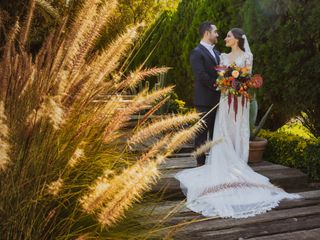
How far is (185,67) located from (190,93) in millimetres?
568

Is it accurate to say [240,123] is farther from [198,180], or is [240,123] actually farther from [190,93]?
[190,93]

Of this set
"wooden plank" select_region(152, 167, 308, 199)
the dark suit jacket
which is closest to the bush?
"wooden plank" select_region(152, 167, 308, 199)

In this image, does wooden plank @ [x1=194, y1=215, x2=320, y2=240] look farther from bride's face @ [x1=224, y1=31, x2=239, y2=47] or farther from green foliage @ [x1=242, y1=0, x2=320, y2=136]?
green foliage @ [x1=242, y1=0, x2=320, y2=136]

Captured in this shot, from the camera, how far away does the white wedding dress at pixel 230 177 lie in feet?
15.1

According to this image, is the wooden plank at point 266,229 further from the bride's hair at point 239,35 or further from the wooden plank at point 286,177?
the bride's hair at point 239,35

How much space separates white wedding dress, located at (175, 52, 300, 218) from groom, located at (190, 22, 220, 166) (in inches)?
7.0

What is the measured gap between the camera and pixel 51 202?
2.30m

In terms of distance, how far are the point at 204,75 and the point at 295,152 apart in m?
1.56

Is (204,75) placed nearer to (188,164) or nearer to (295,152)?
(188,164)

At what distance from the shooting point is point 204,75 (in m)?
5.61

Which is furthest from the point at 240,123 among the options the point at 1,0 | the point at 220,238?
the point at 1,0

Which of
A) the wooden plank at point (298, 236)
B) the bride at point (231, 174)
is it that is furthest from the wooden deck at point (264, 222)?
the bride at point (231, 174)

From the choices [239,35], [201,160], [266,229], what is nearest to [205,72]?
[239,35]

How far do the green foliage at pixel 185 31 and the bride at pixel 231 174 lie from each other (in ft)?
5.94
